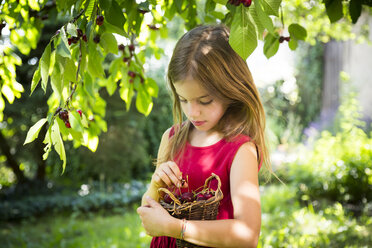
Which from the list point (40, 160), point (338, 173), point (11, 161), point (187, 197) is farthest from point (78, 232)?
point (187, 197)

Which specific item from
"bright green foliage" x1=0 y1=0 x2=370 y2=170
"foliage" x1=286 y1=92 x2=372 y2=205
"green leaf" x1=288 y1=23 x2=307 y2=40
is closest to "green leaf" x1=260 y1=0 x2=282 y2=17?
"bright green foliage" x1=0 y1=0 x2=370 y2=170

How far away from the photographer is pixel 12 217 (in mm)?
4910

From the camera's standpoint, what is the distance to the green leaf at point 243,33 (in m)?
1.08

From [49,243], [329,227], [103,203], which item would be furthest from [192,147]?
[103,203]

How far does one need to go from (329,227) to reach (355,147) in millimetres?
1842

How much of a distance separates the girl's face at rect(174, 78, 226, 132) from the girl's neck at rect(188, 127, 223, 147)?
9cm

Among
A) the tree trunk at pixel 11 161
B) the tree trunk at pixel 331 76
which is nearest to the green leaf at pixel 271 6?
the tree trunk at pixel 11 161

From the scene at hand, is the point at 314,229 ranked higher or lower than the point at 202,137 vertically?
lower

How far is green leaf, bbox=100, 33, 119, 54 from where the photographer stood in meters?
1.43

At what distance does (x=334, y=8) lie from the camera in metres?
1.36

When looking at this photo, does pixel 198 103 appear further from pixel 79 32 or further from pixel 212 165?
pixel 79 32

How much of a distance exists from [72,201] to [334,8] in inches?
192

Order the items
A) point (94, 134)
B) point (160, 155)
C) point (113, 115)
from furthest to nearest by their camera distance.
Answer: point (113, 115)
point (94, 134)
point (160, 155)

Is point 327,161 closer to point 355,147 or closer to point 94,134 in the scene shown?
point 355,147
